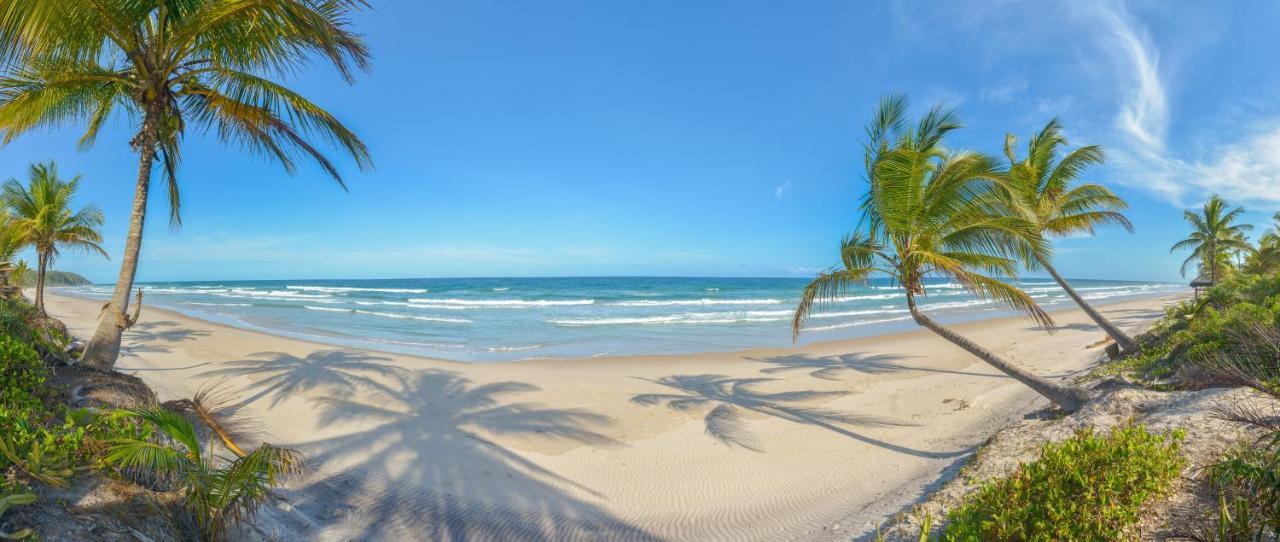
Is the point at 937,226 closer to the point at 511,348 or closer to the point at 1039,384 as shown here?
the point at 1039,384

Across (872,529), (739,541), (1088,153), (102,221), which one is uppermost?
(1088,153)

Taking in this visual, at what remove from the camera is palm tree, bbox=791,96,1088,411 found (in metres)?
6.62

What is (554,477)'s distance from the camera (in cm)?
593

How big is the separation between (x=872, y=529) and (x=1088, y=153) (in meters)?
13.0

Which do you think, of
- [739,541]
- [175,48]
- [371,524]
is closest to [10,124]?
[175,48]

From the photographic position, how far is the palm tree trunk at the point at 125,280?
5371 millimetres

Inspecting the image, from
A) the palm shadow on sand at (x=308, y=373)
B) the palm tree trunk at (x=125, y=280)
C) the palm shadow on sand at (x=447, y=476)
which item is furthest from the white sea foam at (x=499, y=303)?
the palm tree trunk at (x=125, y=280)

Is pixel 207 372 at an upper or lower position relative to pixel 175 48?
lower

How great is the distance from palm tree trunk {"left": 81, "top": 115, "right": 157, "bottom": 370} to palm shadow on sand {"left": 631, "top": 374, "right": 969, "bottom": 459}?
7.12m

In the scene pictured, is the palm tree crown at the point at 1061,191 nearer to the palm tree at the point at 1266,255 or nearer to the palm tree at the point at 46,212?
the palm tree at the point at 1266,255

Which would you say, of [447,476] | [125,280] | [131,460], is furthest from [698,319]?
[131,460]

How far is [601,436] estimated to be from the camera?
7.41 metres

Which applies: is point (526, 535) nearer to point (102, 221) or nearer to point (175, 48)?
point (175, 48)

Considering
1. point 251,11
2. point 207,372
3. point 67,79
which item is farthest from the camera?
point 207,372
